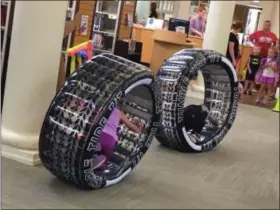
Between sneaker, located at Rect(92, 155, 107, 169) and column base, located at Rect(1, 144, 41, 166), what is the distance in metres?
0.39

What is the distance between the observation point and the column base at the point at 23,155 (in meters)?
2.99

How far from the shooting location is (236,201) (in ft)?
9.64

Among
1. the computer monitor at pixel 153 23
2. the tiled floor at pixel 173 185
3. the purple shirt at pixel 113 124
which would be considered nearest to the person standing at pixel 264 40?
the computer monitor at pixel 153 23

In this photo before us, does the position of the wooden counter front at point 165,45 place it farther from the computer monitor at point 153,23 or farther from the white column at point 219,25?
the computer monitor at point 153,23

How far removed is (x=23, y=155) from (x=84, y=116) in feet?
2.24

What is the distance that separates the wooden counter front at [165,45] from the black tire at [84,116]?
17.0 feet

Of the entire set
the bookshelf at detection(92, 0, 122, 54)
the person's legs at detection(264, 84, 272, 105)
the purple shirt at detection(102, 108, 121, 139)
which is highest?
the bookshelf at detection(92, 0, 122, 54)

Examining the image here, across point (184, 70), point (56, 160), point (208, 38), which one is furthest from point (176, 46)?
point (56, 160)

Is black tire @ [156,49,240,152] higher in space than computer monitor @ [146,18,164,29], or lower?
lower

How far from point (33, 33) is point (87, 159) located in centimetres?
81

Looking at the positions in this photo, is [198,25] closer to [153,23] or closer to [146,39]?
[153,23]

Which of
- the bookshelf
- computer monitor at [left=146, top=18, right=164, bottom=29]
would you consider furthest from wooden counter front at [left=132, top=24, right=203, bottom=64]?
the bookshelf

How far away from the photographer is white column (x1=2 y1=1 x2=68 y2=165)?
2.82 metres

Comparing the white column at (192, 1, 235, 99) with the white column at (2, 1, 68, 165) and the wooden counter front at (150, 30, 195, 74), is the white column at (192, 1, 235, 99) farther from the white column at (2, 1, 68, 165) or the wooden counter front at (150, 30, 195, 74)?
the white column at (2, 1, 68, 165)
